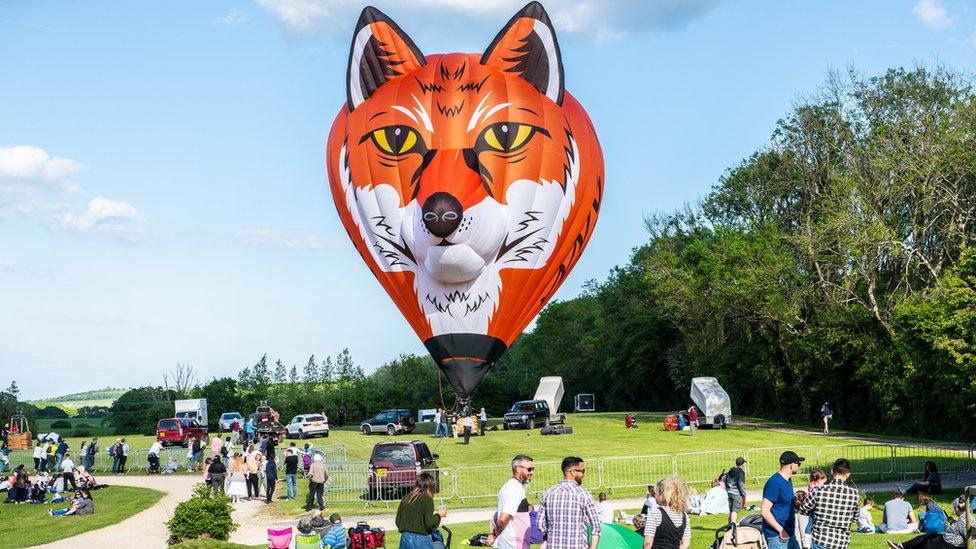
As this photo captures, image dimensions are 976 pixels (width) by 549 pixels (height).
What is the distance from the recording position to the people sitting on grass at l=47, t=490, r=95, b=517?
79.8ft

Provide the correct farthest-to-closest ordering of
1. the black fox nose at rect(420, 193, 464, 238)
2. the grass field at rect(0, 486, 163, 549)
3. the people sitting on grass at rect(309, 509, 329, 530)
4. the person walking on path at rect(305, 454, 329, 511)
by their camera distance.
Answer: the black fox nose at rect(420, 193, 464, 238) < the person walking on path at rect(305, 454, 329, 511) < the grass field at rect(0, 486, 163, 549) < the people sitting on grass at rect(309, 509, 329, 530)

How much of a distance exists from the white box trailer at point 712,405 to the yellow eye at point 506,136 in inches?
856

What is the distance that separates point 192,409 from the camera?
198ft

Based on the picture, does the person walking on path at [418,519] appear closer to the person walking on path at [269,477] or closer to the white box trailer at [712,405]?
the person walking on path at [269,477]

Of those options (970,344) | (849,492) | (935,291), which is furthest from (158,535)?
(935,291)

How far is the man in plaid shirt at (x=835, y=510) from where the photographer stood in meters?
10.0

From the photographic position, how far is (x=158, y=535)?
20.3m

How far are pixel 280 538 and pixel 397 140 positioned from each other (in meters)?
13.4

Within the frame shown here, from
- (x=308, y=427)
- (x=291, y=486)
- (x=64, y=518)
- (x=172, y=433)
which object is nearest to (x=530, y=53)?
(x=291, y=486)

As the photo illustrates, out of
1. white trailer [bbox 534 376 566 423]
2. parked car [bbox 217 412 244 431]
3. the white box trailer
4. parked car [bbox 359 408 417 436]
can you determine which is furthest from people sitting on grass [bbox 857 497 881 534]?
parked car [bbox 217 412 244 431]

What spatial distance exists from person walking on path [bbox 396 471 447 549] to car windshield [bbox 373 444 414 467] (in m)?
13.2

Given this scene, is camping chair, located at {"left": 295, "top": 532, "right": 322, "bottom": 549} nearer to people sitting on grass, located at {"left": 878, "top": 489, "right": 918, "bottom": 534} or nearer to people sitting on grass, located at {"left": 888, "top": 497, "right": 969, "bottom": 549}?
people sitting on grass, located at {"left": 888, "top": 497, "right": 969, "bottom": 549}

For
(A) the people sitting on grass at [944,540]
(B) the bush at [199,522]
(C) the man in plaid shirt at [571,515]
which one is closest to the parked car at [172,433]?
(B) the bush at [199,522]

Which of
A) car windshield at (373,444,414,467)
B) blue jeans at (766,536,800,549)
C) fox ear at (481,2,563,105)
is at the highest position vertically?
fox ear at (481,2,563,105)
